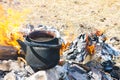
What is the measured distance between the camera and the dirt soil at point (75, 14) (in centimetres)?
776

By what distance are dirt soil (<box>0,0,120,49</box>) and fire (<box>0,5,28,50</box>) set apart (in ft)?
0.80

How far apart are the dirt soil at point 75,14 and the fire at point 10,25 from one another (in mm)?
243

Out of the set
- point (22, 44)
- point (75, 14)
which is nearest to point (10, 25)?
point (22, 44)

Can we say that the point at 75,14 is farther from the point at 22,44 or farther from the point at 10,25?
the point at 22,44

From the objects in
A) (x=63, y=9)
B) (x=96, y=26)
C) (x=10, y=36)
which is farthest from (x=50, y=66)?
(x=63, y=9)

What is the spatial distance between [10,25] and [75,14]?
2337mm

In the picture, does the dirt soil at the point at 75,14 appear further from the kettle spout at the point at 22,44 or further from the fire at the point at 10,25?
the kettle spout at the point at 22,44

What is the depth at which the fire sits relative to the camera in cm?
568

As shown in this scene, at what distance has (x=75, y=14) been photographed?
8.48 meters

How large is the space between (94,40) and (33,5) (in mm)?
3436

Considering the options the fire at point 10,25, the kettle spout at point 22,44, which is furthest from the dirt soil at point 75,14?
the kettle spout at point 22,44

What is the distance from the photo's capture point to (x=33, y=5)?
8.85 meters

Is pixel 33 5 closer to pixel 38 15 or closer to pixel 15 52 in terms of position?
pixel 38 15

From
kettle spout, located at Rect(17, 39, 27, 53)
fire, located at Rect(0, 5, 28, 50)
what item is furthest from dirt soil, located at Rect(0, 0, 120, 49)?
kettle spout, located at Rect(17, 39, 27, 53)
